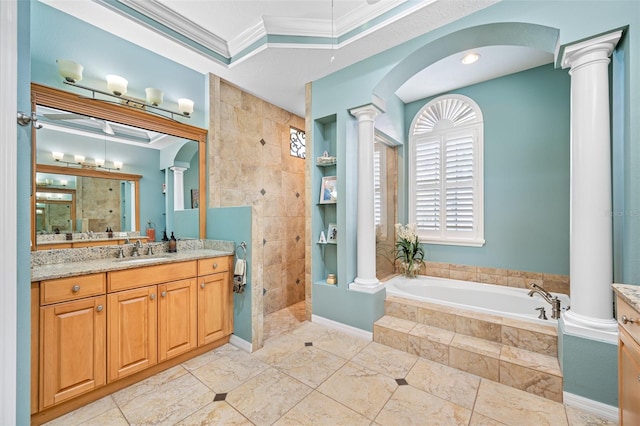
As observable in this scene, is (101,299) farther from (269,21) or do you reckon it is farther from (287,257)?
(269,21)

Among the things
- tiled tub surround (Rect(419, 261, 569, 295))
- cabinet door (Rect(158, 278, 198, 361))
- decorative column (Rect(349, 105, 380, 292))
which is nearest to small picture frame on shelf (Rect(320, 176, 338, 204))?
decorative column (Rect(349, 105, 380, 292))

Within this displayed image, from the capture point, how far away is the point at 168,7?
6.91 ft

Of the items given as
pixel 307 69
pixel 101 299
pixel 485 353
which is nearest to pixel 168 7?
pixel 307 69

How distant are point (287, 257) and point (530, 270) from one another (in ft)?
9.74

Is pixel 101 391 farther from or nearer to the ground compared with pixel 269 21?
nearer to the ground

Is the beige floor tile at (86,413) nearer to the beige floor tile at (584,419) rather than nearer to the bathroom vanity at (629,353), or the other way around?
the bathroom vanity at (629,353)

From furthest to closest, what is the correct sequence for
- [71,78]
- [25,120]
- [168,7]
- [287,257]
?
Result: [287,257] < [168,7] < [71,78] < [25,120]

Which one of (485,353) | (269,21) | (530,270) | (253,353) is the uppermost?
(269,21)

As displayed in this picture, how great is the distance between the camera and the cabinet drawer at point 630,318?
981 mm

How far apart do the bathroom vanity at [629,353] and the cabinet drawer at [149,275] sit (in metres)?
2.57

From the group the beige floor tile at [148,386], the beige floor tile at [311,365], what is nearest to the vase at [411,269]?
the beige floor tile at [311,365]

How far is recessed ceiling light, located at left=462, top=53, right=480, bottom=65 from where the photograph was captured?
8.61ft

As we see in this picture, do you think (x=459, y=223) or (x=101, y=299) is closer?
(x=101, y=299)

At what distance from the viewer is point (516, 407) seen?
1.63 metres
